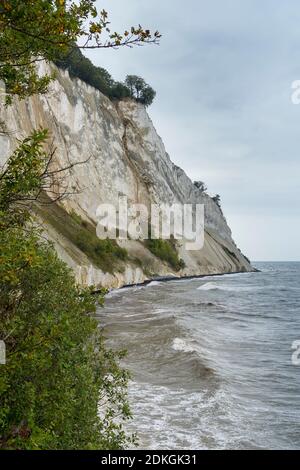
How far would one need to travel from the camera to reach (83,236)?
135 ft

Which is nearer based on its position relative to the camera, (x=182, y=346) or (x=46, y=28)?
(x=46, y=28)

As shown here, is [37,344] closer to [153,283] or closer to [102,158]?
[153,283]

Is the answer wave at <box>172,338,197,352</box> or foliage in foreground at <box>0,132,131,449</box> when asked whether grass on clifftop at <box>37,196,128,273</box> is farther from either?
foliage in foreground at <box>0,132,131,449</box>

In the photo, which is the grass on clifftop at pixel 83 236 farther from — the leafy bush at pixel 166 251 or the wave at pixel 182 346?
the wave at pixel 182 346

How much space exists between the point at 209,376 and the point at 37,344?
38.1ft

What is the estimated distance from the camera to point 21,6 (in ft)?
16.6

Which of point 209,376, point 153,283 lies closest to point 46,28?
point 209,376

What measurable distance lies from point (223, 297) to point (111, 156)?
25116mm

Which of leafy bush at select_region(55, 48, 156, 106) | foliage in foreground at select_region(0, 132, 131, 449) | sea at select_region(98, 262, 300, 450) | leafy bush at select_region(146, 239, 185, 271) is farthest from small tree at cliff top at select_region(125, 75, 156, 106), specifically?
foliage in foreground at select_region(0, 132, 131, 449)

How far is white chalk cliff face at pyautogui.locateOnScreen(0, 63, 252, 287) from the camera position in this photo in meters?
38.4

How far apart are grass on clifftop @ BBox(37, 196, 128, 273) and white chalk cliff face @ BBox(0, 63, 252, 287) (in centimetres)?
107

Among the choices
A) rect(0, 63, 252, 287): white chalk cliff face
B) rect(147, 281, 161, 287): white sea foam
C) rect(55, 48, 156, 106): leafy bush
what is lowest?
rect(147, 281, 161, 287): white sea foam
